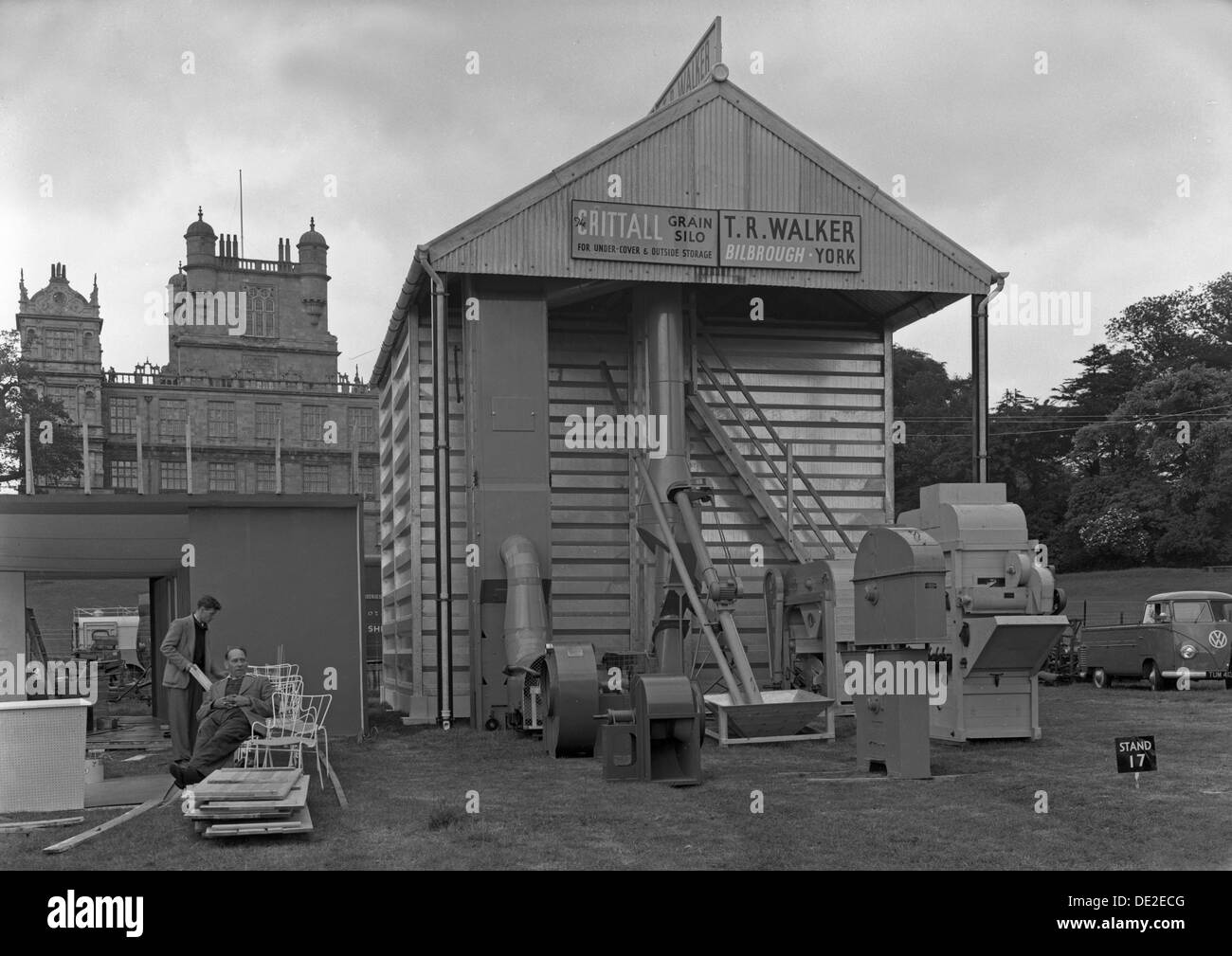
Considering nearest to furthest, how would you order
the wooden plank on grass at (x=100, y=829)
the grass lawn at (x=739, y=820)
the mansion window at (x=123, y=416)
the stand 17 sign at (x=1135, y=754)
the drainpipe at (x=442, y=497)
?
the grass lawn at (x=739, y=820) < the wooden plank on grass at (x=100, y=829) < the stand 17 sign at (x=1135, y=754) < the drainpipe at (x=442, y=497) < the mansion window at (x=123, y=416)

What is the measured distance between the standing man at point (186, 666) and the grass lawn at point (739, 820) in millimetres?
1553

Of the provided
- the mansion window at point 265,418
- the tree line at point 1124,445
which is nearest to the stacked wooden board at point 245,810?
the tree line at point 1124,445

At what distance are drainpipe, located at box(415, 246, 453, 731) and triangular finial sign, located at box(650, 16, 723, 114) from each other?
438 cm

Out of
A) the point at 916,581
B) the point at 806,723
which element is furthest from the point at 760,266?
the point at 916,581

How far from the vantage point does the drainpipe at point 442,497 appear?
722 inches

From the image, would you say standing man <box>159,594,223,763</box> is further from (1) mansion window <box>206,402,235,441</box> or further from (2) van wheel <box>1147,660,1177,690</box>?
(1) mansion window <box>206,402,235,441</box>

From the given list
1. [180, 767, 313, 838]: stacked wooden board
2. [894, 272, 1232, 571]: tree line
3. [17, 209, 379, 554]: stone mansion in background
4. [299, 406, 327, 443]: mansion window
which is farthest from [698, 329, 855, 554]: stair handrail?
[299, 406, 327, 443]: mansion window

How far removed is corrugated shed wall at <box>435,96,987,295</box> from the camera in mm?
18766

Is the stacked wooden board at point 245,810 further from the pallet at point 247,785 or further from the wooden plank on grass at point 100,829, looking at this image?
the wooden plank on grass at point 100,829

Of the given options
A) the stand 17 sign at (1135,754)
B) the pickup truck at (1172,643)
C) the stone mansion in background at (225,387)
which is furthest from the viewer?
the stone mansion in background at (225,387)

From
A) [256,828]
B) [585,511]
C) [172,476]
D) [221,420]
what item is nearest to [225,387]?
[221,420]

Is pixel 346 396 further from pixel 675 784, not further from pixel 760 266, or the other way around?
pixel 675 784

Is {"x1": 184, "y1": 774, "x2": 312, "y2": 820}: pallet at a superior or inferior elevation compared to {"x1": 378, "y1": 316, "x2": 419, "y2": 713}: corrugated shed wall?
inferior
